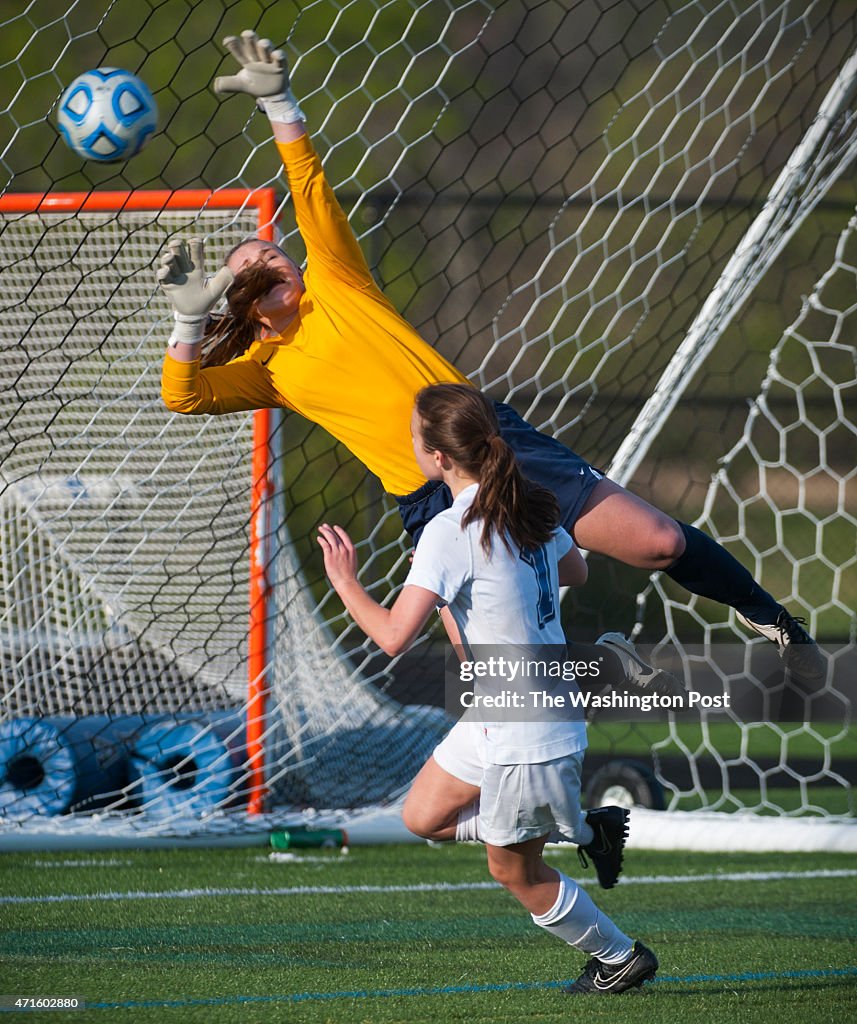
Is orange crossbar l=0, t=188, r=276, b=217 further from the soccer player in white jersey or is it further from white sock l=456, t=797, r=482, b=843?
white sock l=456, t=797, r=482, b=843

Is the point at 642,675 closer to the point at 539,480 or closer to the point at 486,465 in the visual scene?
the point at 539,480

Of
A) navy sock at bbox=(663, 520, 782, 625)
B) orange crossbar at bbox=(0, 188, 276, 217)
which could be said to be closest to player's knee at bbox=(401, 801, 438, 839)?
navy sock at bbox=(663, 520, 782, 625)

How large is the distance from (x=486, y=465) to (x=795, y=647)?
1.42 m

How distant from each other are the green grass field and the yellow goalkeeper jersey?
4.33ft

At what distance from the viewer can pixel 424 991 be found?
3.47 m

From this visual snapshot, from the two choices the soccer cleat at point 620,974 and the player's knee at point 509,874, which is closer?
the player's knee at point 509,874

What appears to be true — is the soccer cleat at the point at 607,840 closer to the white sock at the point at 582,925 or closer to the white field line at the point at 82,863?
the white sock at the point at 582,925

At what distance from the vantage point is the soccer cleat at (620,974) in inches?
134

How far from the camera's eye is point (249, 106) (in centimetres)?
1881

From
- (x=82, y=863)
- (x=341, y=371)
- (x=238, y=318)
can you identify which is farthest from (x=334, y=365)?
(x=82, y=863)

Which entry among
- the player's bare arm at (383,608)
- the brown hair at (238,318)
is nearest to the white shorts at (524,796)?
the player's bare arm at (383,608)

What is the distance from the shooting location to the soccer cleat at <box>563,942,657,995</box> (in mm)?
3406

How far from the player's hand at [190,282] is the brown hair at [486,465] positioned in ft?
2.65

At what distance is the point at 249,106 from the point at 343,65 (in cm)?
133
